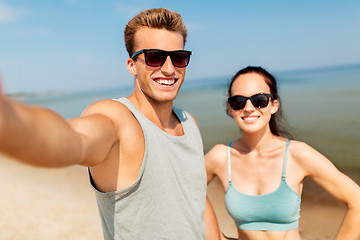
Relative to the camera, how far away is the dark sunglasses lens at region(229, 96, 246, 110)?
282 cm

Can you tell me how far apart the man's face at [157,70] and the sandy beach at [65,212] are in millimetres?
4201

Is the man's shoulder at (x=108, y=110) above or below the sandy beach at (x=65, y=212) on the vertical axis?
above

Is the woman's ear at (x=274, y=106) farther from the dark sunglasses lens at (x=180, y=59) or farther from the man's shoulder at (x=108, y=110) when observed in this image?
the man's shoulder at (x=108, y=110)

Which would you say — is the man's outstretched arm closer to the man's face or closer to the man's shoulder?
the man's shoulder

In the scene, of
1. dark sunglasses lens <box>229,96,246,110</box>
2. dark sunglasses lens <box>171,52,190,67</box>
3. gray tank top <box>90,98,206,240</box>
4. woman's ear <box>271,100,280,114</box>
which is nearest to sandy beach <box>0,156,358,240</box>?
woman's ear <box>271,100,280,114</box>

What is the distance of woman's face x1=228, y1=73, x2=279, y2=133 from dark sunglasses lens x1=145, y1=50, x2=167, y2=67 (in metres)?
1.08

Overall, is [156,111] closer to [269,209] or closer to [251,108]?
[251,108]

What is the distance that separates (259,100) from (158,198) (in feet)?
5.17

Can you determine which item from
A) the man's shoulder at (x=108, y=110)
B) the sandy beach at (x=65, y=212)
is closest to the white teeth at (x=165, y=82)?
the man's shoulder at (x=108, y=110)

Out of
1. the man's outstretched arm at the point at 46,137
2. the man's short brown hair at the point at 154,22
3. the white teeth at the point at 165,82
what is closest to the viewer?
the man's outstretched arm at the point at 46,137

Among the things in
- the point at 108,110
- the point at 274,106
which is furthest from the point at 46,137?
the point at 274,106

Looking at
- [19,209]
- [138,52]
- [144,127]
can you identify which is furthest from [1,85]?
[19,209]

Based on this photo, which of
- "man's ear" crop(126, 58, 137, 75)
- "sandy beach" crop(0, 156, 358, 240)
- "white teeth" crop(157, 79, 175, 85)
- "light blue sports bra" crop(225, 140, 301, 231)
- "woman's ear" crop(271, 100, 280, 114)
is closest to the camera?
"white teeth" crop(157, 79, 175, 85)

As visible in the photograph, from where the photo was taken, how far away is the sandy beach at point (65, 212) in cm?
541
